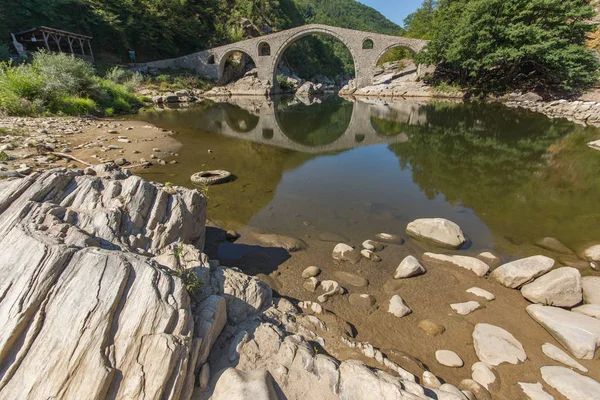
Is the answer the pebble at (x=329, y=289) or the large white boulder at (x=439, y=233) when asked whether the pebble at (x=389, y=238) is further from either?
the pebble at (x=329, y=289)

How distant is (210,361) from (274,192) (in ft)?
17.2

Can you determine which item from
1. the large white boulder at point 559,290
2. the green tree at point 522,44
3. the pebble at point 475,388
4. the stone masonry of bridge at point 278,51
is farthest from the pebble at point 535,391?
the stone masonry of bridge at point 278,51

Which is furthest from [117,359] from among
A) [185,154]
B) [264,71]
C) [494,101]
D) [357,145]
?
[264,71]

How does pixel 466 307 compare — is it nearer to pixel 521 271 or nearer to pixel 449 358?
pixel 449 358

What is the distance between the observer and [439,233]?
499cm

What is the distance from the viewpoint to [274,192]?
287 inches

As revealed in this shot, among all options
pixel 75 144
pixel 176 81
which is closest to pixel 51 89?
pixel 75 144

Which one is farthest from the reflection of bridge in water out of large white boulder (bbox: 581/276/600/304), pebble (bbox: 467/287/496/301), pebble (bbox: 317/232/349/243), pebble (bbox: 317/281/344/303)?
large white boulder (bbox: 581/276/600/304)

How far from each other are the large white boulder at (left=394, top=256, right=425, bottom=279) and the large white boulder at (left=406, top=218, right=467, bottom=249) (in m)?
0.97

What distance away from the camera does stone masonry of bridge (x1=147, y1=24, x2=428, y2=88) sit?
3888cm

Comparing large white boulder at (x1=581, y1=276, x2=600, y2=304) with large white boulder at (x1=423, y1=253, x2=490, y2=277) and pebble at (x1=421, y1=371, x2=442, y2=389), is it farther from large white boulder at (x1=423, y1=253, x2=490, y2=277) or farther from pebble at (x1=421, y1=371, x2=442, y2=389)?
pebble at (x1=421, y1=371, x2=442, y2=389)

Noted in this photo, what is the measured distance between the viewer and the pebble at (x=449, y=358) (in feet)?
9.29

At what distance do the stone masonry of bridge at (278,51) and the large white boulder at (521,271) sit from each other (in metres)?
39.9

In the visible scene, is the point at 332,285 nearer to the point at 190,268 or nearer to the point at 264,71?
the point at 190,268
